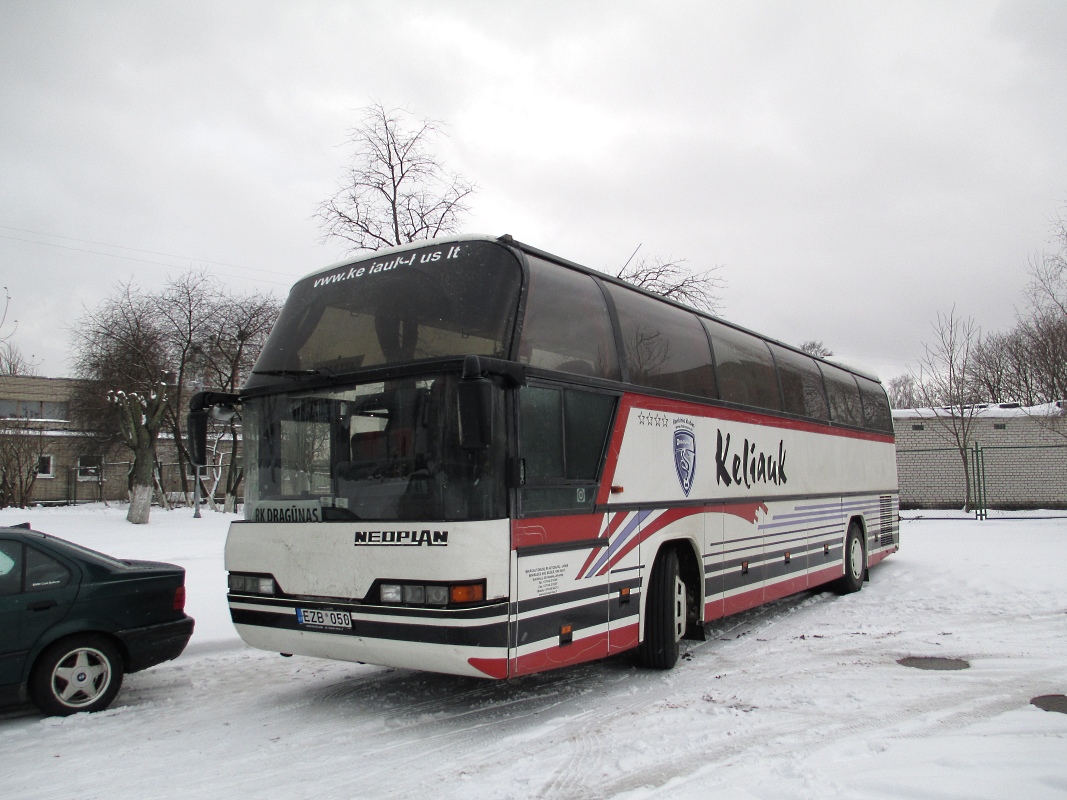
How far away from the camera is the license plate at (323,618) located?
18.7 ft

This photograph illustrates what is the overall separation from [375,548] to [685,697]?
2.82m

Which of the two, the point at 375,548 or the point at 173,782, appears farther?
the point at 375,548

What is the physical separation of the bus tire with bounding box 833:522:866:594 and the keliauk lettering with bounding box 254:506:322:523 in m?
9.09

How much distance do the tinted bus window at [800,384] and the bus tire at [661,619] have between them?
13.0 feet

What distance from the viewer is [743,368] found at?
9.62 m

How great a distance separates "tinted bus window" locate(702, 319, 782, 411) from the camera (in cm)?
905

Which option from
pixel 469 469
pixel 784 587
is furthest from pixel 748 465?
pixel 469 469

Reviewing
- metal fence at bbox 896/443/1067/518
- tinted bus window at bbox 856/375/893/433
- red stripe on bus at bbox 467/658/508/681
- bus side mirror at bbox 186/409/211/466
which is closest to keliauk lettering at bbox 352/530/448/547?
red stripe on bus at bbox 467/658/508/681

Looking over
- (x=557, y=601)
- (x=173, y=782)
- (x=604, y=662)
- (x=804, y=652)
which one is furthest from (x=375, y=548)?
(x=804, y=652)

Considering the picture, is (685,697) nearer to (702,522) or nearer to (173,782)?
(702,522)

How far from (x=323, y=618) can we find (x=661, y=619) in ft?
10.1

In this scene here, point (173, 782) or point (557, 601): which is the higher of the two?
point (557, 601)

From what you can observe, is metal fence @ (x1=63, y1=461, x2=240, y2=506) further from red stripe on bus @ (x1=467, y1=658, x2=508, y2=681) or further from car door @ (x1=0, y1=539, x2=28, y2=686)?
red stripe on bus @ (x1=467, y1=658, x2=508, y2=681)

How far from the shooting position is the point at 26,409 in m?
50.2
